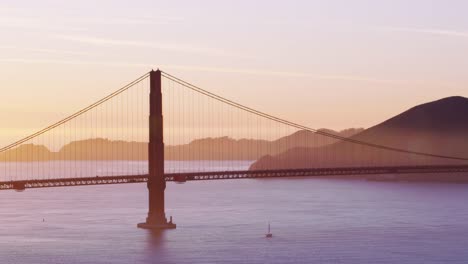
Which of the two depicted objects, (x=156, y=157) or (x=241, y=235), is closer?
(x=156, y=157)

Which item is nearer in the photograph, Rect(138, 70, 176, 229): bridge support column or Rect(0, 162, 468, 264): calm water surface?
Rect(0, 162, 468, 264): calm water surface

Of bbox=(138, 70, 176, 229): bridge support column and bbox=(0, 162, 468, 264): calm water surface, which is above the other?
bbox=(138, 70, 176, 229): bridge support column

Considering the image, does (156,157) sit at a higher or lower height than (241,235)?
higher

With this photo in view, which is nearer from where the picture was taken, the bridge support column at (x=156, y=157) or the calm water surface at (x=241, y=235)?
the calm water surface at (x=241, y=235)

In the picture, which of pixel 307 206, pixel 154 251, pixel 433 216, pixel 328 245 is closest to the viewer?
pixel 154 251

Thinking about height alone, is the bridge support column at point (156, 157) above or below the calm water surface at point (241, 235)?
above

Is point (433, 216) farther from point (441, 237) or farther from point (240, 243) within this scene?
point (240, 243)

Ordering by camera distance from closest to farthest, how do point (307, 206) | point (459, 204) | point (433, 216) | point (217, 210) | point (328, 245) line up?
point (328, 245)
point (433, 216)
point (217, 210)
point (307, 206)
point (459, 204)

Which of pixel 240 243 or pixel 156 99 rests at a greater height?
pixel 156 99

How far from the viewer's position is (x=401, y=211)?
135250mm

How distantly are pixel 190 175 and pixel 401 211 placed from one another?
52.9m

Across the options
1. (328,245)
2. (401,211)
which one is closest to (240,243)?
(328,245)

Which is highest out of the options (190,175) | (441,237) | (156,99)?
(156,99)

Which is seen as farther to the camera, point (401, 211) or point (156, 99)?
point (401, 211)
